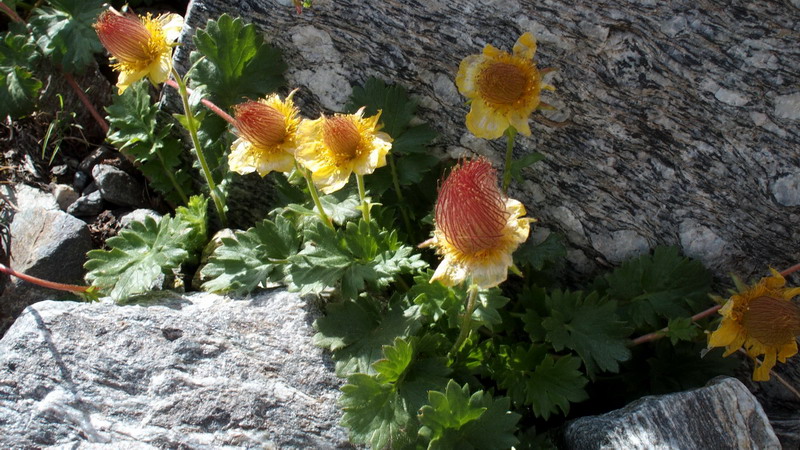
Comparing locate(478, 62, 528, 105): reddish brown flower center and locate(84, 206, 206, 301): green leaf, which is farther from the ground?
locate(478, 62, 528, 105): reddish brown flower center

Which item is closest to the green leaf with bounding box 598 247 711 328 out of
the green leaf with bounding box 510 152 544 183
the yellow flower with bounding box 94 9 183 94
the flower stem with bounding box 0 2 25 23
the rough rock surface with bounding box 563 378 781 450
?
the rough rock surface with bounding box 563 378 781 450

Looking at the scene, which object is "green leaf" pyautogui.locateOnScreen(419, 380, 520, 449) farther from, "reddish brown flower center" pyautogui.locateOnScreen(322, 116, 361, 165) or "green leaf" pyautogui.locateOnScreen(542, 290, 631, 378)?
"reddish brown flower center" pyautogui.locateOnScreen(322, 116, 361, 165)

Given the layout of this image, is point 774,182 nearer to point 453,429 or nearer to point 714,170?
point 714,170

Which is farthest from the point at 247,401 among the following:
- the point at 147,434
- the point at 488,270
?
the point at 488,270

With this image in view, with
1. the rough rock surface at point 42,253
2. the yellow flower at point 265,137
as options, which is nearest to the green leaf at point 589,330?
the yellow flower at point 265,137

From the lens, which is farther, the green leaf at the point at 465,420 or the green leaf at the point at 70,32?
the green leaf at the point at 70,32

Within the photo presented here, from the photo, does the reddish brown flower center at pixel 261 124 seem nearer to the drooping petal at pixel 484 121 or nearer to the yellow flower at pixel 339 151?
the yellow flower at pixel 339 151
